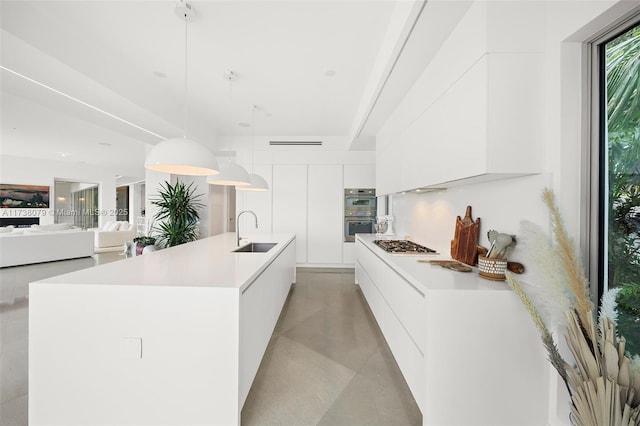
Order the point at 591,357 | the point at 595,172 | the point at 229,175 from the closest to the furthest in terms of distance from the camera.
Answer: the point at 591,357 → the point at 595,172 → the point at 229,175

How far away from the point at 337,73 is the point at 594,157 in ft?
8.09

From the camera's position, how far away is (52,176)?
27.5 ft

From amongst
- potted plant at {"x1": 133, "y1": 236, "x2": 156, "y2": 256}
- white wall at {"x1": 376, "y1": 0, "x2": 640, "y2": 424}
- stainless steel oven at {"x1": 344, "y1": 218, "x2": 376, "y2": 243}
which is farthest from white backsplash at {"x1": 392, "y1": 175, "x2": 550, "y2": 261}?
potted plant at {"x1": 133, "y1": 236, "x2": 156, "y2": 256}

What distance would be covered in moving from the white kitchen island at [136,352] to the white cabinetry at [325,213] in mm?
4034

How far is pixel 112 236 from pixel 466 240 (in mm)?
9615

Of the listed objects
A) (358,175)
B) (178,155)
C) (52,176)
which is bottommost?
(178,155)

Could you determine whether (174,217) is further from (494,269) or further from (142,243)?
(494,269)

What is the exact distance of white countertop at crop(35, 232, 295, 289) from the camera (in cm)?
142

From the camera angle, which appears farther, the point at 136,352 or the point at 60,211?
the point at 60,211

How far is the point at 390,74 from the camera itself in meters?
2.35

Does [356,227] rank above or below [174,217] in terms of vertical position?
below

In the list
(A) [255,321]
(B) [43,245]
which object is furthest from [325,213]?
(B) [43,245]

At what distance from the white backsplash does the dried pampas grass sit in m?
0.38

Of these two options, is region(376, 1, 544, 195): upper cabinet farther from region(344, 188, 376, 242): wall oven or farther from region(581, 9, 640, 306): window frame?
region(344, 188, 376, 242): wall oven
